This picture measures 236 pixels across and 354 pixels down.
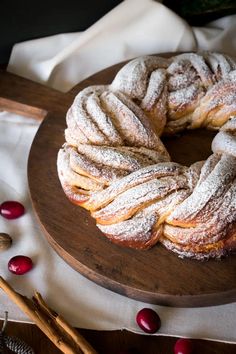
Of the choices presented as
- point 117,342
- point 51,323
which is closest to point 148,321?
point 117,342

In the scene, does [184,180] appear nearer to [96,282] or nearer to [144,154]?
[144,154]

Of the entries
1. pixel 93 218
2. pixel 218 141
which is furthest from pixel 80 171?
pixel 218 141

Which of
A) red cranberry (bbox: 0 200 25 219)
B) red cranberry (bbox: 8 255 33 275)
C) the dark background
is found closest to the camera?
red cranberry (bbox: 8 255 33 275)

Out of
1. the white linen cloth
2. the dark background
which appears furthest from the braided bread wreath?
the dark background

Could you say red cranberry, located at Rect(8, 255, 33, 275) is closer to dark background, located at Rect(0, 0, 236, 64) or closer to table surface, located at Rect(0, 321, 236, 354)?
table surface, located at Rect(0, 321, 236, 354)

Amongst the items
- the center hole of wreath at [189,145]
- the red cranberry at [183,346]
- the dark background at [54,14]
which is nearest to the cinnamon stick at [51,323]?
the red cranberry at [183,346]

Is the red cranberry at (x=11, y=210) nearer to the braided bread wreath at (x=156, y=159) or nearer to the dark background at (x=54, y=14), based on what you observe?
the braided bread wreath at (x=156, y=159)
